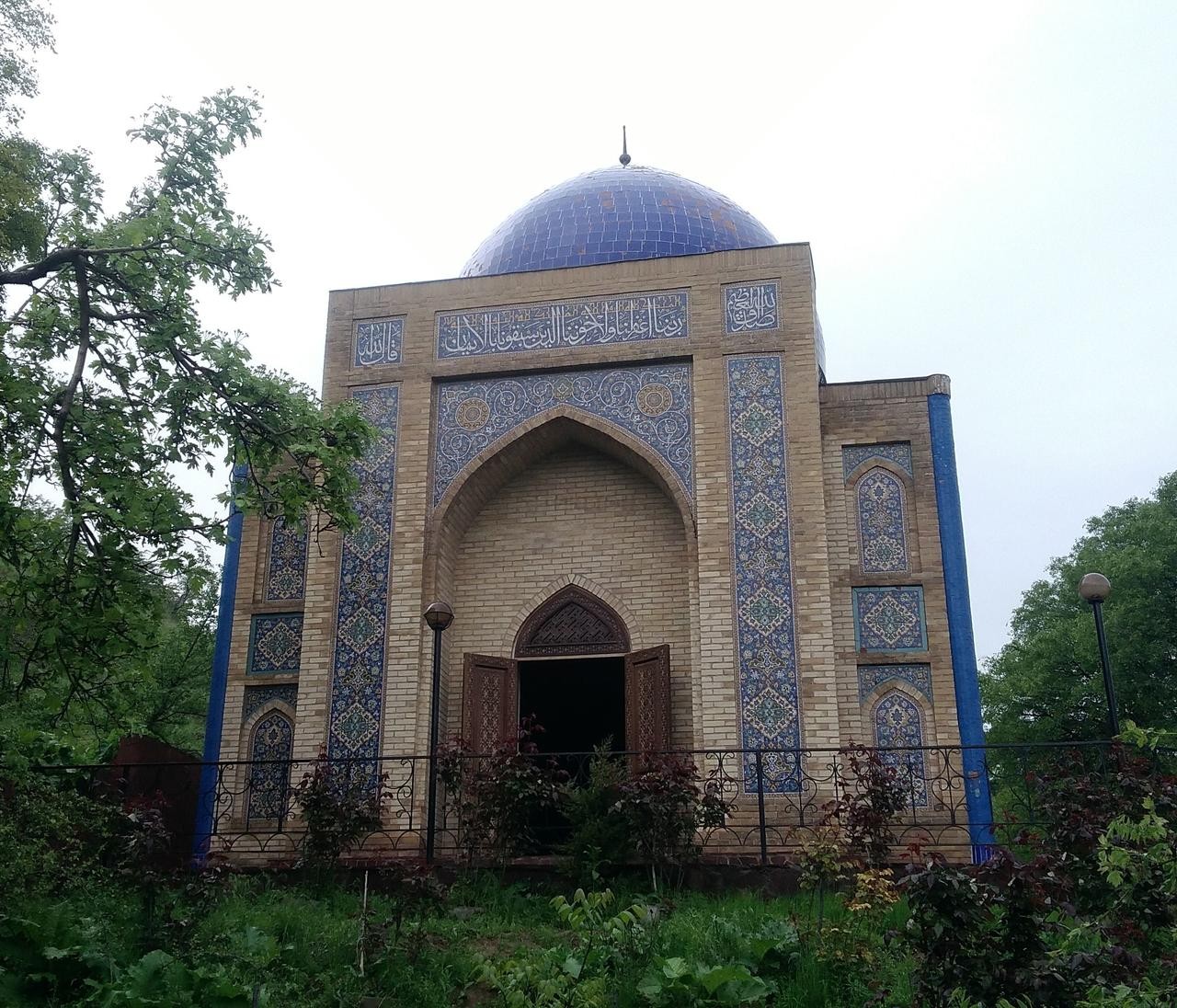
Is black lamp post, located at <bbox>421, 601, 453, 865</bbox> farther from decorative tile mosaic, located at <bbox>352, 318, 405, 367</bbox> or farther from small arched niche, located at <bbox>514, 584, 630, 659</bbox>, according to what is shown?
decorative tile mosaic, located at <bbox>352, 318, 405, 367</bbox>

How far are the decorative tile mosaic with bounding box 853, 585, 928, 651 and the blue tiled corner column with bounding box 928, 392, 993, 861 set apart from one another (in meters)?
0.27

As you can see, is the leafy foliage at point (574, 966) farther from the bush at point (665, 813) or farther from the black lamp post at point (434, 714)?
the black lamp post at point (434, 714)

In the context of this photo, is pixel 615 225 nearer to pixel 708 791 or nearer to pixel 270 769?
pixel 270 769

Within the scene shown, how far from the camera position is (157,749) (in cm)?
1062

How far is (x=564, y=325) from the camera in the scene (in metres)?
11.6

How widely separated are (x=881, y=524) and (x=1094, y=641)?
970 centimetres

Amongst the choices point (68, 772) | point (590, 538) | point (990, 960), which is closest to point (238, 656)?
point (68, 772)

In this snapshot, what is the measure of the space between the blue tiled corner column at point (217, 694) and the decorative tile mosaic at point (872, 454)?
5457 millimetres

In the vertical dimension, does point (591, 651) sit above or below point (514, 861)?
above

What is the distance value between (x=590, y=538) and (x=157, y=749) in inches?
166

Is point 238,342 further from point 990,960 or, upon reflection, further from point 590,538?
point 990,960

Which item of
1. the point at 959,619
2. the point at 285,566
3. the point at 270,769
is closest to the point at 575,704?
the point at 285,566

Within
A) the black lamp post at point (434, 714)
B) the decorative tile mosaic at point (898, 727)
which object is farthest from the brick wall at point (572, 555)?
the decorative tile mosaic at point (898, 727)

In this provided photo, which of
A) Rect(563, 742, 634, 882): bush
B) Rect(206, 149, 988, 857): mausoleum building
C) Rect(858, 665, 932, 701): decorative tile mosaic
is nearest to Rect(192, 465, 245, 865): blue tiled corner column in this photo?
Rect(206, 149, 988, 857): mausoleum building
